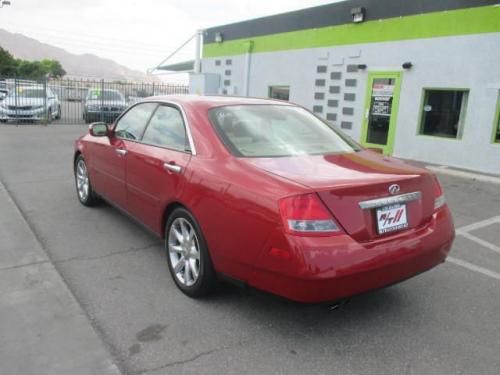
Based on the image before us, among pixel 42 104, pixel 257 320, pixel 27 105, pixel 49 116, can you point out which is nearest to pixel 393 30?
pixel 257 320

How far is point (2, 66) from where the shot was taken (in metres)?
58.6

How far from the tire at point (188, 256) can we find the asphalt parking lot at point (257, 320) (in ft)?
0.41

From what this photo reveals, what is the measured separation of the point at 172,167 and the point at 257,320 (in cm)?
137

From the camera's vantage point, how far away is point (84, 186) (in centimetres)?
593

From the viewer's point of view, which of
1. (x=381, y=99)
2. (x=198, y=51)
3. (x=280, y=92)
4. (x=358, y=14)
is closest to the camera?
(x=381, y=99)

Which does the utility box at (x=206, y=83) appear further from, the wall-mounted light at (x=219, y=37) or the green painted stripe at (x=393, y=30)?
the green painted stripe at (x=393, y=30)

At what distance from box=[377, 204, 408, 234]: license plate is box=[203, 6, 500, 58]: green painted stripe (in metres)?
8.41

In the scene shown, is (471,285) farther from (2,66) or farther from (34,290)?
(2,66)

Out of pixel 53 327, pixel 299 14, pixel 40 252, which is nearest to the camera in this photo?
pixel 53 327

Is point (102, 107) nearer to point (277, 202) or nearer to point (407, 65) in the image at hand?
point (407, 65)

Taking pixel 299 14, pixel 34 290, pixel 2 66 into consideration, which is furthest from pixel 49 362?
pixel 2 66

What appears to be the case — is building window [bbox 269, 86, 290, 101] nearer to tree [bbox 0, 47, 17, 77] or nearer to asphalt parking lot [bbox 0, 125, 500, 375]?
asphalt parking lot [bbox 0, 125, 500, 375]

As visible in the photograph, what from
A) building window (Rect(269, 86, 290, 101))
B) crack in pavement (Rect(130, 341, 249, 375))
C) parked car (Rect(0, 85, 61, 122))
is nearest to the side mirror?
crack in pavement (Rect(130, 341, 249, 375))

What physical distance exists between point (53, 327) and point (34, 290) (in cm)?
65
